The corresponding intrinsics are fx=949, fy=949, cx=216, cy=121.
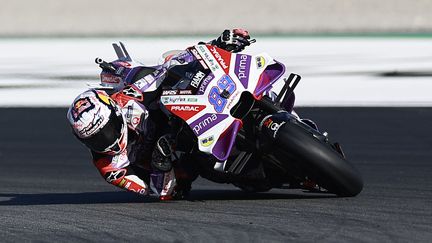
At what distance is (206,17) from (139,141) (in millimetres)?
15438

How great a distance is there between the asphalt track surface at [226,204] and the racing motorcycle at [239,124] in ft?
0.68

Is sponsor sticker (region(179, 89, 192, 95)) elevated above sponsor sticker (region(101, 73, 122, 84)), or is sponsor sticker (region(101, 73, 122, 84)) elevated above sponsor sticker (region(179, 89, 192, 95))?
sponsor sticker (region(179, 89, 192, 95))

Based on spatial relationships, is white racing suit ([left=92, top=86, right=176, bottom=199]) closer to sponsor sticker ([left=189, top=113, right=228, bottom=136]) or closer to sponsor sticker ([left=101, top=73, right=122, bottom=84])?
sponsor sticker ([left=101, top=73, right=122, bottom=84])

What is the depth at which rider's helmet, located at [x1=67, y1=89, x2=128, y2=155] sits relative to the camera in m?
6.69

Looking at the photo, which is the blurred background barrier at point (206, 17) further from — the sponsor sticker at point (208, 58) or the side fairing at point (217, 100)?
the side fairing at point (217, 100)

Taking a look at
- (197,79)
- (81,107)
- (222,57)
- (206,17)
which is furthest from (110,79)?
(206,17)

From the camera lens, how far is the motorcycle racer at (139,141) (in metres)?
6.91

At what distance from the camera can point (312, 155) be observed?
627 cm

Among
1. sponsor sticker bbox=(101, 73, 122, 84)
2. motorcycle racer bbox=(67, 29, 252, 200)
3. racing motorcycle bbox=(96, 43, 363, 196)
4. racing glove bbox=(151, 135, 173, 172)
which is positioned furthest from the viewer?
sponsor sticker bbox=(101, 73, 122, 84)

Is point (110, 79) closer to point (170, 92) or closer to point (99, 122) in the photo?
point (170, 92)

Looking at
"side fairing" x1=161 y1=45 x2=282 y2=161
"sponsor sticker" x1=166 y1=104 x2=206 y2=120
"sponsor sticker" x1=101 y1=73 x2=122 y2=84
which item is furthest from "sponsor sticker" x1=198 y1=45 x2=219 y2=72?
"sponsor sticker" x1=101 y1=73 x2=122 y2=84

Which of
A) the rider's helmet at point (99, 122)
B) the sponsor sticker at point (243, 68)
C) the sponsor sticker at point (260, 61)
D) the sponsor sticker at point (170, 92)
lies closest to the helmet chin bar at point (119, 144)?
the rider's helmet at point (99, 122)

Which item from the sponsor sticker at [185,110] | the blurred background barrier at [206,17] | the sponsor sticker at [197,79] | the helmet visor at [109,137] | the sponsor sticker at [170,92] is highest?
the sponsor sticker at [197,79]

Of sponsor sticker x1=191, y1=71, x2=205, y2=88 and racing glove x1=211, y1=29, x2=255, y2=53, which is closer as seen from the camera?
sponsor sticker x1=191, y1=71, x2=205, y2=88
